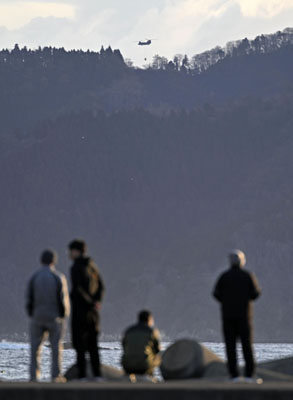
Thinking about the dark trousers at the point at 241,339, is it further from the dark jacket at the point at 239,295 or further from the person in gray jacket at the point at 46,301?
the person in gray jacket at the point at 46,301

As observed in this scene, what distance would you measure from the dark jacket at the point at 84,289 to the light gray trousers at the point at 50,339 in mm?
732

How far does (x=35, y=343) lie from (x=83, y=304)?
117cm

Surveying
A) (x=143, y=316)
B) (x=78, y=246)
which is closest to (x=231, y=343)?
(x=143, y=316)

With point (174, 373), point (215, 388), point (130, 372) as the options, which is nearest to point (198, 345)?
point (174, 373)

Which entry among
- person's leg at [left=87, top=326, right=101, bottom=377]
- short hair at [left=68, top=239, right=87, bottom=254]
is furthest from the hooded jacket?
person's leg at [left=87, top=326, right=101, bottom=377]

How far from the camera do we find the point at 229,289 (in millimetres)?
20953

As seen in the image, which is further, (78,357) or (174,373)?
(174,373)

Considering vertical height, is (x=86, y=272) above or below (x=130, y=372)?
above

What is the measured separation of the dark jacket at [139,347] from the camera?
21391mm

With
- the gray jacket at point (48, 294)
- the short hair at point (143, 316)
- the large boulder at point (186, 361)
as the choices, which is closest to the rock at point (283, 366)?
the large boulder at point (186, 361)
